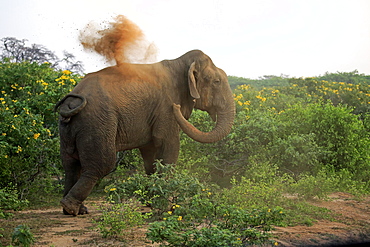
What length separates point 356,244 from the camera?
5.82 m

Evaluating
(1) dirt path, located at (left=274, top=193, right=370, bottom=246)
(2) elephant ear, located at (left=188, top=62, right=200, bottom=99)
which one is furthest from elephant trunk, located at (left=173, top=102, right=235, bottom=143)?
(1) dirt path, located at (left=274, top=193, right=370, bottom=246)

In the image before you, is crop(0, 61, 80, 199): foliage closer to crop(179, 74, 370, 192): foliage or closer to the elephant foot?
the elephant foot

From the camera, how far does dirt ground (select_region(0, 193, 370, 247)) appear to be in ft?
17.5

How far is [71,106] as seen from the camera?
6695 millimetres

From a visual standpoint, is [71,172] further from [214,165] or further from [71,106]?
[214,165]

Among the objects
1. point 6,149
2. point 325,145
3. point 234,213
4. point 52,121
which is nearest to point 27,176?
point 6,149

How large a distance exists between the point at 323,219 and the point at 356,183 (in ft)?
9.93

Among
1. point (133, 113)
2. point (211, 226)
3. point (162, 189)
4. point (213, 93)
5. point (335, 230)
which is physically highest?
point (213, 93)

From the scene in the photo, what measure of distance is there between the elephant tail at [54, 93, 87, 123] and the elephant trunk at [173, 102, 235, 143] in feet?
4.94

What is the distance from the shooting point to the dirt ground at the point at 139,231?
17.5 feet

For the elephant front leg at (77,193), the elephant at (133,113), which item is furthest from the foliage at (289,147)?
the elephant front leg at (77,193)

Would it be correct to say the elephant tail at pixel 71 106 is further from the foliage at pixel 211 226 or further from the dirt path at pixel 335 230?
the dirt path at pixel 335 230

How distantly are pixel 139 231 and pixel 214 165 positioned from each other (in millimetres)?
4339

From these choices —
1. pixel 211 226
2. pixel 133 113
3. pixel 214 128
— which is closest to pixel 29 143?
pixel 133 113
